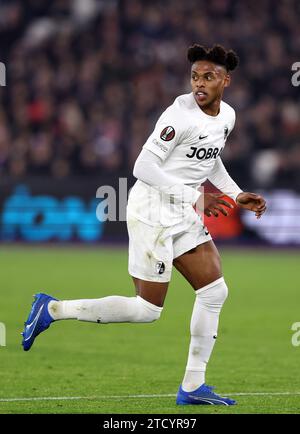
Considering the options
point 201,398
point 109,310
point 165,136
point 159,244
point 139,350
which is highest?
point 165,136

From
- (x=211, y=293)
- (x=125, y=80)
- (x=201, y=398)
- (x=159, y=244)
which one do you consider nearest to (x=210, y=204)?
(x=159, y=244)

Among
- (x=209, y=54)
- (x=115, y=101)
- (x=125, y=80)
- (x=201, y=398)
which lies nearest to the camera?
(x=201, y=398)

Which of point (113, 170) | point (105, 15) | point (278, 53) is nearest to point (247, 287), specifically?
point (113, 170)

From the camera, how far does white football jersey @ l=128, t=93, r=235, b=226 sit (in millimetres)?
6613

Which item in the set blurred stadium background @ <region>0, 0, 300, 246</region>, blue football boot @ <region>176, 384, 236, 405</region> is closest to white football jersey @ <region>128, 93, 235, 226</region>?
blue football boot @ <region>176, 384, 236, 405</region>

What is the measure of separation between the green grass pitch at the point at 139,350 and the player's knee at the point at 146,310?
0.52 metres

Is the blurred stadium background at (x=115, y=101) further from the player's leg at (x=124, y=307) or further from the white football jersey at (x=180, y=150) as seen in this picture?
the player's leg at (x=124, y=307)

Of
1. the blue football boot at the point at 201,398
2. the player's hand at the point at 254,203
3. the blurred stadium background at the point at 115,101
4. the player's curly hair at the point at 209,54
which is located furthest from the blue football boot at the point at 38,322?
the blurred stadium background at the point at 115,101

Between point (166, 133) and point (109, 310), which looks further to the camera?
point (109, 310)

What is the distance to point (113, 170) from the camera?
2023cm

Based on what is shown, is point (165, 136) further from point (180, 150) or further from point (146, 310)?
point (146, 310)

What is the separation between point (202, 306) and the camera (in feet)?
22.1

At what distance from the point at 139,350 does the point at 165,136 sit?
334 cm

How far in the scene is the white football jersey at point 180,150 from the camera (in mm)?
6613
